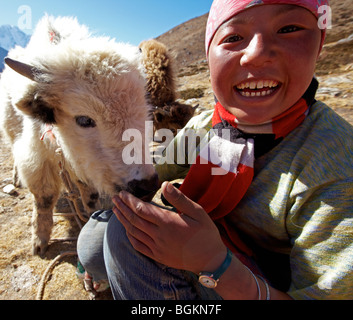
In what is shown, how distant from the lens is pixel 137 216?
1.12 metres

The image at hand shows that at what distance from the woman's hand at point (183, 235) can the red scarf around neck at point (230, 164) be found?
12.9 inches

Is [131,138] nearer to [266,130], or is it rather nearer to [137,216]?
[137,216]

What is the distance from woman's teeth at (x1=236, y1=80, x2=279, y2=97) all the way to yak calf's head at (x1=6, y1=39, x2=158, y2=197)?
2.73 ft

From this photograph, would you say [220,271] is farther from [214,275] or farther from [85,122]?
[85,122]

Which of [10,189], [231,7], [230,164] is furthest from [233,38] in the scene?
[10,189]

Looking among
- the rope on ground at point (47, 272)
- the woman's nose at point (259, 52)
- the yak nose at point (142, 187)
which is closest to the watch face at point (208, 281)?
the yak nose at point (142, 187)

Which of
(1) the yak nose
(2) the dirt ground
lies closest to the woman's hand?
(1) the yak nose

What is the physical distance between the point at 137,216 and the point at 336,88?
8848 millimetres

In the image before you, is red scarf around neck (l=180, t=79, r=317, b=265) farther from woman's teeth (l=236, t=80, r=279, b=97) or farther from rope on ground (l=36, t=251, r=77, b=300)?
rope on ground (l=36, t=251, r=77, b=300)

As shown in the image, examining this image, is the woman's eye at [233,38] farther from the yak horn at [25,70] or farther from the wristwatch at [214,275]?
the yak horn at [25,70]

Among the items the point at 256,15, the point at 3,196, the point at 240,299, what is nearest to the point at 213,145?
the point at 256,15

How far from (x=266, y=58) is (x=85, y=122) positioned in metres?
1.29

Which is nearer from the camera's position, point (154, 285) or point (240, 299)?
point (240, 299)

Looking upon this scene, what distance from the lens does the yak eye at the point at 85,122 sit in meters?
1.62
